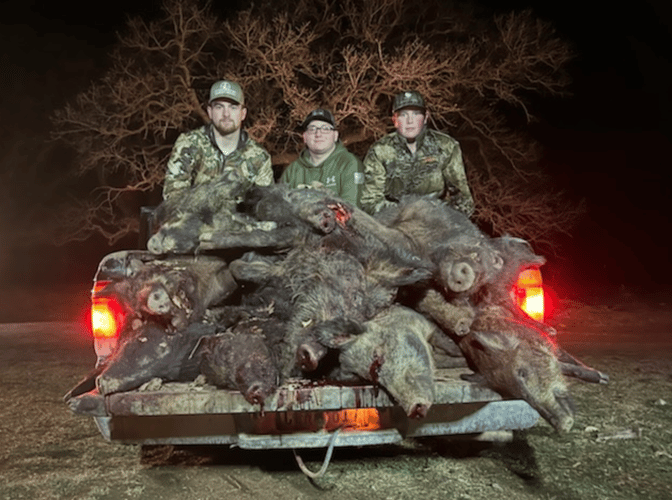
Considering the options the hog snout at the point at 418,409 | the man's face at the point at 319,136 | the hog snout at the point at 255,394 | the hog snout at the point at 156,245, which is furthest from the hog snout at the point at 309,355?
the man's face at the point at 319,136

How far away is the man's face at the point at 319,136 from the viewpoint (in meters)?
6.34

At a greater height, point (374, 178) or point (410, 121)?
point (410, 121)

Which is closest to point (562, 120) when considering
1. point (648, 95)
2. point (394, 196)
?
point (648, 95)

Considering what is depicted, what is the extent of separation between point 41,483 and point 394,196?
3905mm

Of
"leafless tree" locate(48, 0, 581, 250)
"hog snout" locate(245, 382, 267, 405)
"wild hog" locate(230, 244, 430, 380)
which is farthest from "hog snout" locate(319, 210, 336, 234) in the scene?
"leafless tree" locate(48, 0, 581, 250)

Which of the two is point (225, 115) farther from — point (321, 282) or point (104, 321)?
point (321, 282)

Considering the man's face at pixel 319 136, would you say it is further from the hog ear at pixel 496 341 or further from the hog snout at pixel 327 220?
the hog ear at pixel 496 341

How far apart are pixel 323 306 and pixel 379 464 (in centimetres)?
132

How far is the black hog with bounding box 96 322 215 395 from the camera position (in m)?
3.43

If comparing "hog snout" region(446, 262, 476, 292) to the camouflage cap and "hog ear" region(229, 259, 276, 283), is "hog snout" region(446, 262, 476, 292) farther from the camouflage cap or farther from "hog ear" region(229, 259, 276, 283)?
the camouflage cap

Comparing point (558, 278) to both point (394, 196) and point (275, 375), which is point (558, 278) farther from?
point (275, 375)

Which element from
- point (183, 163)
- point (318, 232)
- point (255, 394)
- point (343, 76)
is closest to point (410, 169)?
point (183, 163)

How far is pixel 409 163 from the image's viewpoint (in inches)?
255

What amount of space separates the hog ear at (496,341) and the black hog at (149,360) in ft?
5.15
